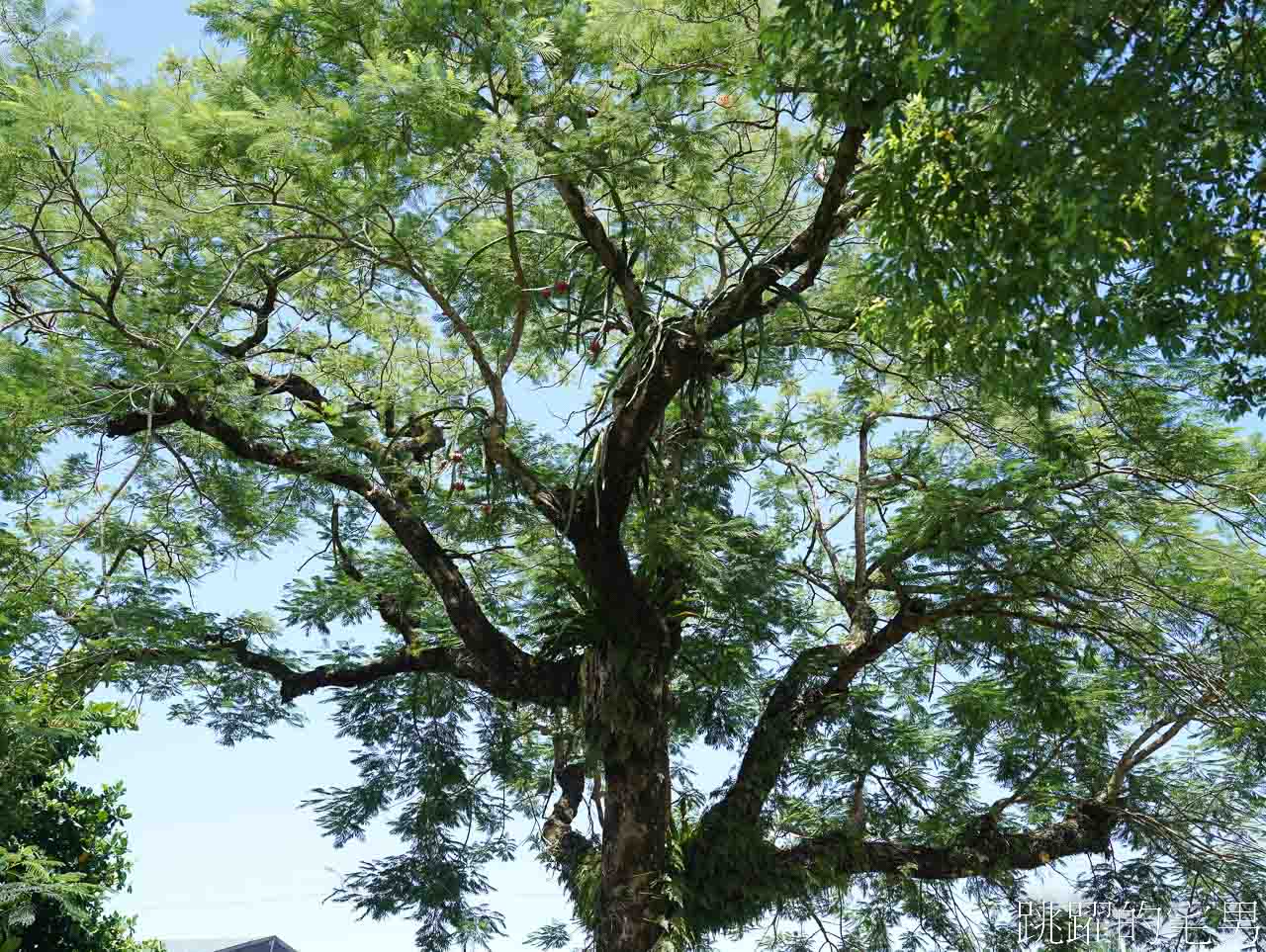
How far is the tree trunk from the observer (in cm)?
700

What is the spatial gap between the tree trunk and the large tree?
0.02 meters

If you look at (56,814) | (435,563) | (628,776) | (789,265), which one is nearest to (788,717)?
(628,776)

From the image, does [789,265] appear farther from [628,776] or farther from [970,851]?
[970,851]

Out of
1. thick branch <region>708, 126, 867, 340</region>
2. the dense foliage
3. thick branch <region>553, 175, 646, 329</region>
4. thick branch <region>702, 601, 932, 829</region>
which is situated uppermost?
thick branch <region>553, 175, 646, 329</region>

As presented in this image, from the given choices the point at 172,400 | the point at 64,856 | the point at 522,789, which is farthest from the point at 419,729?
the point at 172,400

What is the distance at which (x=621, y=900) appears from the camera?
22.9 feet

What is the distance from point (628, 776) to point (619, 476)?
1.88 meters

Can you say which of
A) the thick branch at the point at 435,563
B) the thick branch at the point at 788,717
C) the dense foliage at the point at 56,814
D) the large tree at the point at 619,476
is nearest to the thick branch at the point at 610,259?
the large tree at the point at 619,476

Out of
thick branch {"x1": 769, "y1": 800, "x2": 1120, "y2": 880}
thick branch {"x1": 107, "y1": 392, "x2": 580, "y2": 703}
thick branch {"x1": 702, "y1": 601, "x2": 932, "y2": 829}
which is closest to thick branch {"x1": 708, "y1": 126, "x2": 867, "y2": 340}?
thick branch {"x1": 107, "y1": 392, "x2": 580, "y2": 703}

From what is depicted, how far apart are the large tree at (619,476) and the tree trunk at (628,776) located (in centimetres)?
2

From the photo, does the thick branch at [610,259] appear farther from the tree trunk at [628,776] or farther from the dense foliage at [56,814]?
the dense foliage at [56,814]

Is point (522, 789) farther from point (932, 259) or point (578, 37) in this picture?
point (932, 259)

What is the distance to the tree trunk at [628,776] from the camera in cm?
700

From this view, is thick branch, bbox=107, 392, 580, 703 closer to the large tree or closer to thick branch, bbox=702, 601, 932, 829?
the large tree
